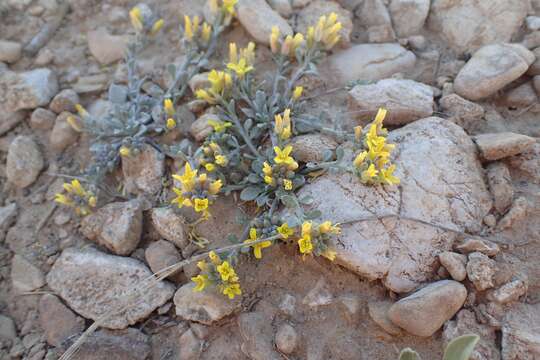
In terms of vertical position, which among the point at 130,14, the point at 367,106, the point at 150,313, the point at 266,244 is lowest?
the point at 150,313

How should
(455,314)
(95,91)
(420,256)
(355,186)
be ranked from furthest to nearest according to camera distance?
1. (95,91)
2. (355,186)
3. (420,256)
4. (455,314)

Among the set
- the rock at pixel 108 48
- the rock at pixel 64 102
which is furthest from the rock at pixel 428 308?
the rock at pixel 108 48

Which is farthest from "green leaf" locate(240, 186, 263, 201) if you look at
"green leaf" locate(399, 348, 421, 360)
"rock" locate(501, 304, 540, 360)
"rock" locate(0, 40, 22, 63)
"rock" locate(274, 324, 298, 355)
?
"rock" locate(0, 40, 22, 63)

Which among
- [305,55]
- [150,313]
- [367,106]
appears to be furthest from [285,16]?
[150,313]

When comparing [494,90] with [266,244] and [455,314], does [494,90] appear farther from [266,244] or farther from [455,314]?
[266,244]

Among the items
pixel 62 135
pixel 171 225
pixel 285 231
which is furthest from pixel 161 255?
pixel 62 135

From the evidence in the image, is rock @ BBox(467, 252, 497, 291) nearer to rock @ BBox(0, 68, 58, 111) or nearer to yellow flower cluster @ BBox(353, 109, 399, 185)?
yellow flower cluster @ BBox(353, 109, 399, 185)
